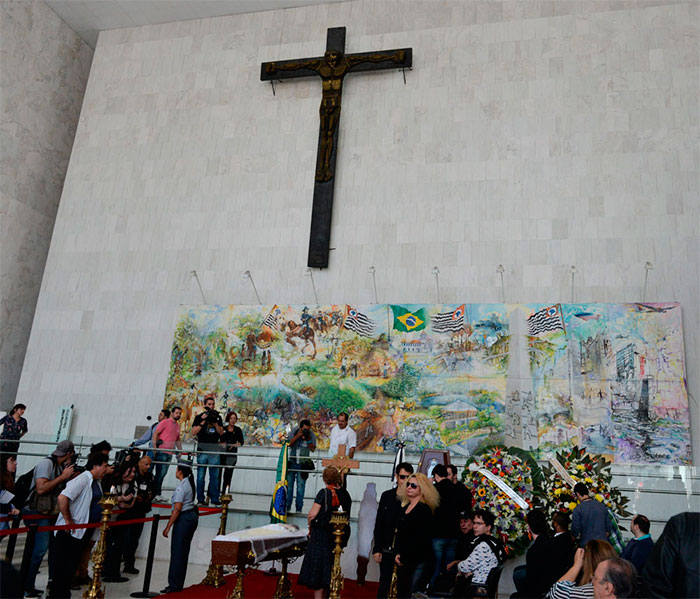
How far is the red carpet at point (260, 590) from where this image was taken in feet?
22.3

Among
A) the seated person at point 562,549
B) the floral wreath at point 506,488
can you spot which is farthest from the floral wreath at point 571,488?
the seated person at point 562,549

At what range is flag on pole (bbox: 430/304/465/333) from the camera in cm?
1273

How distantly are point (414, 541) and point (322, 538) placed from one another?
1.05 m

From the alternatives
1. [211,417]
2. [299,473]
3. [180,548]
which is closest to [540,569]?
[180,548]

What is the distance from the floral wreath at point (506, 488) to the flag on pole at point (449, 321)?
14.3 ft

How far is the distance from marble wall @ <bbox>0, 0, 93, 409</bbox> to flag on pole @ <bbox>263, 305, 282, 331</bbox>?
22.7 ft

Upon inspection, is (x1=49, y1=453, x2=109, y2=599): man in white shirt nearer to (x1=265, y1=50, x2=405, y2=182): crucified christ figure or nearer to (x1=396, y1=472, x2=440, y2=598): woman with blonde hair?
(x1=396, y1=472, x2=440, y2=598): woman with blonde hair

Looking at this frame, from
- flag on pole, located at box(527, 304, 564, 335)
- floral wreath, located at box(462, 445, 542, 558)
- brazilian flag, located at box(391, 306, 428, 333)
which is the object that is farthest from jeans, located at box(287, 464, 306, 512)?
flag on pole, located at box(527, 304, 564, 335)

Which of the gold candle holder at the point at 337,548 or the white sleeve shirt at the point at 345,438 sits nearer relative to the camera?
the gold candle holder at the point at 337,548

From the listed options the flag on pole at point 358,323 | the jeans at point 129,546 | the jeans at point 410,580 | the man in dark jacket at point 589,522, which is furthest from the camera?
the flag on pole at point 358,323

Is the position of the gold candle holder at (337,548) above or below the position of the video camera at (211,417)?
below

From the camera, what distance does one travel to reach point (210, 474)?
1024 centimetres

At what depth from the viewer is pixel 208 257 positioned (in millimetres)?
14852

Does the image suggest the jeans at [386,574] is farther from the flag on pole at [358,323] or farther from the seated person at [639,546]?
the flag on pole at [358,323]
